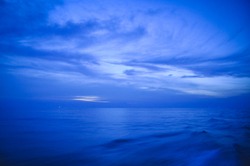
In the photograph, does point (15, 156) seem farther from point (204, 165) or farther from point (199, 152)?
point (199, 152)

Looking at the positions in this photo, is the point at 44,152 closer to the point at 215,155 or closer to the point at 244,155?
the point at 215,155

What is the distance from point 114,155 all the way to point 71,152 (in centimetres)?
437

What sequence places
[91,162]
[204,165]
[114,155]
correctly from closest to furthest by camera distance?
[204,165], [91,162], [114,155]

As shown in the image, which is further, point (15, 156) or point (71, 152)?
point (71, 152)

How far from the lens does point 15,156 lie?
1567 centimetres

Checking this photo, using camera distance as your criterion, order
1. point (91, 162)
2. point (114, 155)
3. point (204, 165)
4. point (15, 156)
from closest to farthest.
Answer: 1. point (204, 165)
2. point (91, 162)
3. point (15, 156)
4. point (114, 155)

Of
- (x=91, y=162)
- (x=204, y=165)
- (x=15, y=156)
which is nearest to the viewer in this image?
(x=204, y=165)

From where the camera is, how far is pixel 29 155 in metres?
16.1

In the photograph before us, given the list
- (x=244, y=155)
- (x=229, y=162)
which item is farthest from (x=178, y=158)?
(x=244, y=155)

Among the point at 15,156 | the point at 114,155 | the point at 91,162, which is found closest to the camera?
the point at 91,162

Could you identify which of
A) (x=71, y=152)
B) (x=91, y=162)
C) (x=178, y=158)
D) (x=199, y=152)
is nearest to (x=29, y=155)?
(x=71, y=152)

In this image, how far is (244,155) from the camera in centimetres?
1577

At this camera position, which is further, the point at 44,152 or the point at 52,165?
the point at 44,152

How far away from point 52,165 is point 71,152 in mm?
4024
